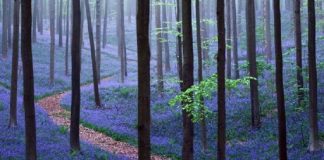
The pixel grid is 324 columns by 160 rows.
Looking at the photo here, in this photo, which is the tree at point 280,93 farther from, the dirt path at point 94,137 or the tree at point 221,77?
the dirt path at point 94,137

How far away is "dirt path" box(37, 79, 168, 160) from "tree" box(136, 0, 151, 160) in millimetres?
8590

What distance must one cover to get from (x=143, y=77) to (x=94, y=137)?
12.9 meters

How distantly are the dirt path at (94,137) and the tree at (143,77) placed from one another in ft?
28.2

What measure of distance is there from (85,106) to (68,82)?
10440mm

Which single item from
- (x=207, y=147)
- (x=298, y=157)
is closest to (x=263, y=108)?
(x=207, y=147)

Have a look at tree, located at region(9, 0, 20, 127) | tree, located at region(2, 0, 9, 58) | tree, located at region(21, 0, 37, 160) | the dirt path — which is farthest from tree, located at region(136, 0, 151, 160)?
tree, located at region(2, 0, 9, 58)

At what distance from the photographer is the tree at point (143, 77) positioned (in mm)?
6836

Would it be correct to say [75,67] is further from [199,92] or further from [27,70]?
[199,92]

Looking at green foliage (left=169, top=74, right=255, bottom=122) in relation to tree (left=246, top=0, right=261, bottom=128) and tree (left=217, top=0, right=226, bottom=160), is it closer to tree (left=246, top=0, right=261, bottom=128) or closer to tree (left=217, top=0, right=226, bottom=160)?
tree (left=217, top=0, right=226, bottom=160)

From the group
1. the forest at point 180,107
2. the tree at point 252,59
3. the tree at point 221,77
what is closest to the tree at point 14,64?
the forest at point 180,107

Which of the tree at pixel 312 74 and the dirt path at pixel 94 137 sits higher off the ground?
the tree at pixel 312 74

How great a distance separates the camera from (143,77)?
691 cm

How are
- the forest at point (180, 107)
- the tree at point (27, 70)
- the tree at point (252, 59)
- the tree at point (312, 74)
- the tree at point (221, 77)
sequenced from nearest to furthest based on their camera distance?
the tree at point (221, 77) < the forest at point (180, 107) < the tree at point (27, 70) < the tree at point (312, 74) < the tree at point (252, 59)

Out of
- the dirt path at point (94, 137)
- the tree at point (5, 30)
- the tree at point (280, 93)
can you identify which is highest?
the tree at point (5, 30)
